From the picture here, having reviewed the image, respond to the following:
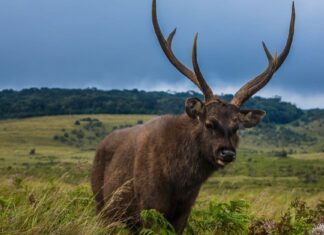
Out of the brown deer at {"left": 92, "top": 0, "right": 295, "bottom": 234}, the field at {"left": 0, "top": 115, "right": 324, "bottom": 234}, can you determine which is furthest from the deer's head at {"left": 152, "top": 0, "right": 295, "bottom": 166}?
the field at {"left": 0, "top": 115, "right": 324, "bottom": 234}

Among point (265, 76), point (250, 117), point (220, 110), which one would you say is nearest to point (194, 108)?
point (220, 110)

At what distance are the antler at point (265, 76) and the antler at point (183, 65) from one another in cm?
40

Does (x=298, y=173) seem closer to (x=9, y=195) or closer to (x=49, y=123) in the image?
(x=9, y=195)

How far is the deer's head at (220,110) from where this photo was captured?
8.05m

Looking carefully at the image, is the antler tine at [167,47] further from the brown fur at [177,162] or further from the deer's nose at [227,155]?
the deer's nose at [227,155]

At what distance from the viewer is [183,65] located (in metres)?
9.35

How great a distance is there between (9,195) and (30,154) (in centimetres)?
11720

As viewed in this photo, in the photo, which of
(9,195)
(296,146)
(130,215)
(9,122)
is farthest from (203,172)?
(9,122)

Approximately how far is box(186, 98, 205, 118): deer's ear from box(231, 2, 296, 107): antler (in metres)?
0.49

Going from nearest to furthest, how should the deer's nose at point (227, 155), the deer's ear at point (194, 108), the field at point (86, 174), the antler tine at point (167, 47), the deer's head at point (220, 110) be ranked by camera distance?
the field at point (86, 174), the deer's nose at point (227, 155), the deer's head at point (220, 110), the deer's ear at point (194, 108), the antler tine at point (167, 47)

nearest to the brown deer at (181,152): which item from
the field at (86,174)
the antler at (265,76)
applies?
the antler at (265,76)

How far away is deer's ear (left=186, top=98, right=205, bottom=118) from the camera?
8398 millimetres

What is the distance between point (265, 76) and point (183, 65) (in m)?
1.18

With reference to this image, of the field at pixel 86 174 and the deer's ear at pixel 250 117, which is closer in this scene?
the field at pixel 86 174
